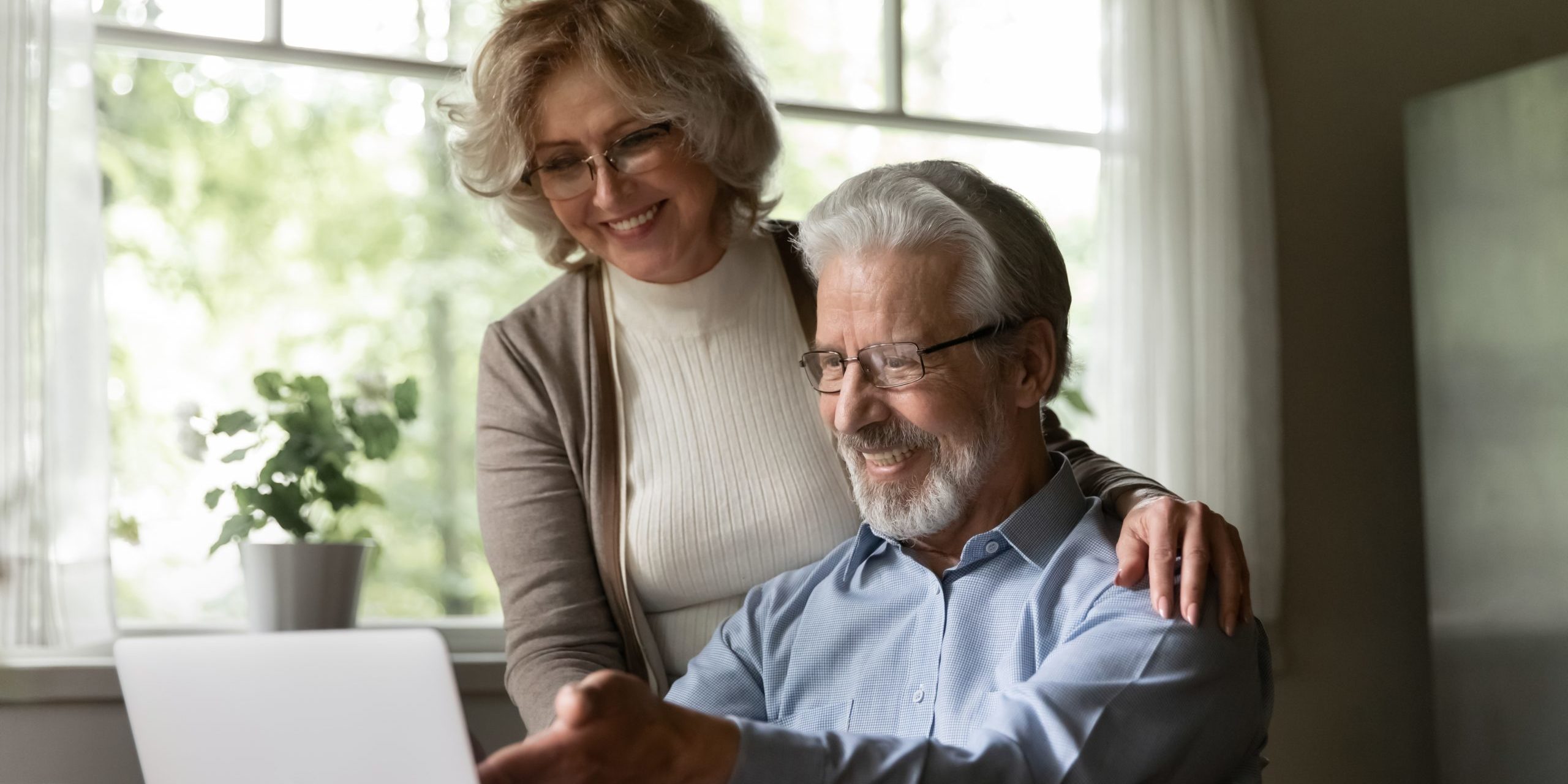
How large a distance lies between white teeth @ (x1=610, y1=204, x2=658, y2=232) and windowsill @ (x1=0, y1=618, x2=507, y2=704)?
0.63m

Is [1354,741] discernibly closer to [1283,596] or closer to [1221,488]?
[1283,596]

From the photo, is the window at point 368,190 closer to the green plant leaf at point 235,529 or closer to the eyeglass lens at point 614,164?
the green plant leaf at point 235,529

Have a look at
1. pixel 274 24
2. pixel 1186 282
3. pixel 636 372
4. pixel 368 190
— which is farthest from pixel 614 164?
pixel 368 190

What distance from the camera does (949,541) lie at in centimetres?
159

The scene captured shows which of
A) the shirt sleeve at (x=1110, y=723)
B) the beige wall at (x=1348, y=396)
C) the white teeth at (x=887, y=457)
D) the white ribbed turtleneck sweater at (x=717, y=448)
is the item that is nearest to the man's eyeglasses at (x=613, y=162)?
the white ribbed turtleneck sweater at (x=717, y=448)

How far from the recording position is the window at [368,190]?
8.52ft

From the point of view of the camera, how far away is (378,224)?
13.4 feet

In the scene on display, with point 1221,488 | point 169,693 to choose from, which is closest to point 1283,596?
point 1221,488

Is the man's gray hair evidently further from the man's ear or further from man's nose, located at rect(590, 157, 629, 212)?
man's nose, located at rect(590, 157, 629, 212)

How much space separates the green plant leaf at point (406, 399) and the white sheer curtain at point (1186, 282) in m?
1.46

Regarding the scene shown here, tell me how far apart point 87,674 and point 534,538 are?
83 cm

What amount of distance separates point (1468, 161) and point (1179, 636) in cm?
206

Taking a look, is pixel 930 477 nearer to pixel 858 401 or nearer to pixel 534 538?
pixel 858 401

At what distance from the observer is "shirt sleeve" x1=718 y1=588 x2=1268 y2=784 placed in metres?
1.08
